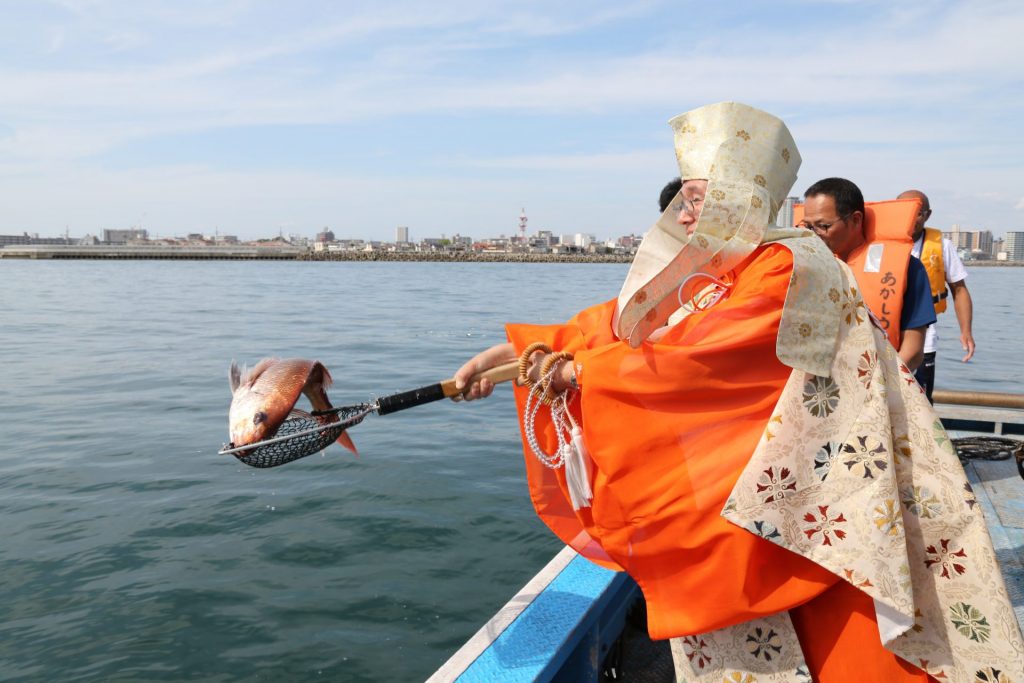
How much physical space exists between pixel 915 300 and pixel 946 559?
1.90m

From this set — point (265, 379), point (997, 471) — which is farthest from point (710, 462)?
point (997, 471)

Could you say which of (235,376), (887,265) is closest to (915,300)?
(887,265)

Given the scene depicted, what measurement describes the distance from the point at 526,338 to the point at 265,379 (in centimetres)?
71

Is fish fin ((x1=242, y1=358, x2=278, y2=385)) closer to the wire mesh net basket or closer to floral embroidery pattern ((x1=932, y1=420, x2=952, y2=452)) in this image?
the wire mesh net basket

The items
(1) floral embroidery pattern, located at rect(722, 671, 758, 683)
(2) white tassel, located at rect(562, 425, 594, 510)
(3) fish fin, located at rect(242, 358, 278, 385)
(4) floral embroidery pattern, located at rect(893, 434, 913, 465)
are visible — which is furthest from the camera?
(3) fish fin, located at rect(242, 358, 278, 385)

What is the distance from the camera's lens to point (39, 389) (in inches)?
475

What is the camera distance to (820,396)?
1629mm

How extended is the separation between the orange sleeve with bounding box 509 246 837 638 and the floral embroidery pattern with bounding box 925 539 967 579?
0.22 meters

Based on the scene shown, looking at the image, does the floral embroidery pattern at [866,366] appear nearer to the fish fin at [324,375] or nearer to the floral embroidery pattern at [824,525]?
the floral embroidery pattern at [824,525]

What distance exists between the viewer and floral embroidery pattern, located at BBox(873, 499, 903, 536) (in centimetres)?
159

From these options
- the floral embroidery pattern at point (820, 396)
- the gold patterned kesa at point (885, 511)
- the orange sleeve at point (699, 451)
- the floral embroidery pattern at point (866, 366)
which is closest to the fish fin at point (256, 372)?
the orange sleeve at point (699, 451)

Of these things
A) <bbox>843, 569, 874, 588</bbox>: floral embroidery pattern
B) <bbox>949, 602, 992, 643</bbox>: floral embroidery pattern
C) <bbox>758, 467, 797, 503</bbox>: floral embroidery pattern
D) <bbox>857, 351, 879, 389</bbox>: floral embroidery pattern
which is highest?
<bbox>857, 351, 879, 389</bbox>: floral embroidery pattern

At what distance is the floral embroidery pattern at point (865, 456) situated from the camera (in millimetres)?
1610

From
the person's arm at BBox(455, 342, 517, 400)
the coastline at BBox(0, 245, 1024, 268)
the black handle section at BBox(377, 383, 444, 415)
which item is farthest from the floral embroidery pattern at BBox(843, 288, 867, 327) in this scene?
the coastline at BBox(0, 245, 1024, 268)
